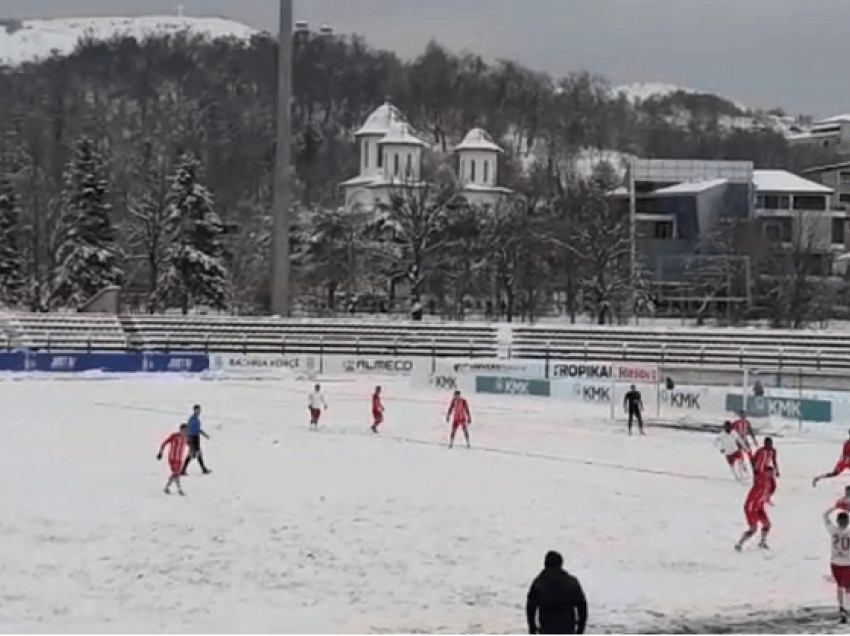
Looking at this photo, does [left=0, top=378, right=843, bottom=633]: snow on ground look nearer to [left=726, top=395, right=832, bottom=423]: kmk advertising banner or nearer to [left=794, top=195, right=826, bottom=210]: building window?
[left=726, top=395, right=832, bottom=423]: kmk advertising banner

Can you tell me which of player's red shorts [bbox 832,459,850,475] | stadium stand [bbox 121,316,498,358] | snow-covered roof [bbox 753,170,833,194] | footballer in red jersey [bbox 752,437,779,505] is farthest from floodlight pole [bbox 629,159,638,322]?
footballer in red jersey [bbox 752,437,779,505]

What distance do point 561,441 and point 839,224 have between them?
74.4 m

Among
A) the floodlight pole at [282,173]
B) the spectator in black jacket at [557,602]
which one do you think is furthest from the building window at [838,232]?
the spectator in black jacket at [557,602]

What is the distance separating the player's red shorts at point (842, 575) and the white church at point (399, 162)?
298 feet

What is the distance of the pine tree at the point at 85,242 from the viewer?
7262 centimetres

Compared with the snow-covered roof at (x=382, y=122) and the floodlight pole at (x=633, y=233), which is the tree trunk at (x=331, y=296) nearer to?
the floodlight pole at (x=633, y=233)

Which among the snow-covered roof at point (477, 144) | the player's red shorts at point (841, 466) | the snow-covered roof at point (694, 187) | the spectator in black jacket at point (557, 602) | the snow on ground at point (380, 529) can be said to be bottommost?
the snow on ground at point (380, 529)

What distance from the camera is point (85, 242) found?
7344 centimetres

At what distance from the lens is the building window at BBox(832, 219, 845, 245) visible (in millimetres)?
100500

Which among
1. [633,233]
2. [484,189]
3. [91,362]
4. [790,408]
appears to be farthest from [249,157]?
[790,408]

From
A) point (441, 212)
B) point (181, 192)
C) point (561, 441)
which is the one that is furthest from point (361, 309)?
point (561, 441)

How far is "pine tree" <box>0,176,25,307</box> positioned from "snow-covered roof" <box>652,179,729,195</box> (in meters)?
42.8

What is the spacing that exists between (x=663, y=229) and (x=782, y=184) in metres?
9.35

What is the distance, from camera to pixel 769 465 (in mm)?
19266
